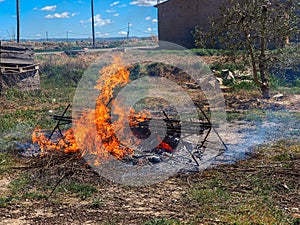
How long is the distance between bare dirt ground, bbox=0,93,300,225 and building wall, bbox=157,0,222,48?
904 inches

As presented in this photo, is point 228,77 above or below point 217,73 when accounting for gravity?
below

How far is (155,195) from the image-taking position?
5.78 metres

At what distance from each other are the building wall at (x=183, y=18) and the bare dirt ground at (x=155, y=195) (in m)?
23.0

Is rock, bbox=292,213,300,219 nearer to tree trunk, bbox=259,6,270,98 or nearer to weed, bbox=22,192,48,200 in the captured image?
weed, bbox=22,192,48,200

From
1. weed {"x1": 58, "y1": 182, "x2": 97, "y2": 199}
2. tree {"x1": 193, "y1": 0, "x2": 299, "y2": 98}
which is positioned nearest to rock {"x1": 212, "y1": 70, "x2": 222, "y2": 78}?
tree {"x1": 193, "y1": 0, "x2": 299, "y2": 98}

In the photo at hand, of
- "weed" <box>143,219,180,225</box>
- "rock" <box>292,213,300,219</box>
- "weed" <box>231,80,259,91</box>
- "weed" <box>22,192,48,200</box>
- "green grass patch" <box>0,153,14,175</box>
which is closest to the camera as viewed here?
"weed" <box>143,219,180,225</box>

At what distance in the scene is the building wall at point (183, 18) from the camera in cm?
2869

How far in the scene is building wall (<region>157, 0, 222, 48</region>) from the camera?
28.7 meters

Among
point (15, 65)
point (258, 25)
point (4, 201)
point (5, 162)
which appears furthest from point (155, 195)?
point (15, 65)

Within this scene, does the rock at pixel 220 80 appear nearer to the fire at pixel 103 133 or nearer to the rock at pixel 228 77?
the rock at pixel 228 77

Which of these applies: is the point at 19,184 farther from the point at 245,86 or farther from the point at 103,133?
the point at 245,86

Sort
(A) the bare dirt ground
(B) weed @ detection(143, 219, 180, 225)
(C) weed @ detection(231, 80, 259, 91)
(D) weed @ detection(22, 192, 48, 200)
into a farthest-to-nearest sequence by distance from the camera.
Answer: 1. (C) weed @ detection(231, 80, 259, 91)
2. (D) weed @ detection(22, 192, 48, 200)
3. (A) the bare dirt ground
4. (B) weed @ detection(143, 219, 180, 225)

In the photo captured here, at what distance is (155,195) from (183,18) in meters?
26.7

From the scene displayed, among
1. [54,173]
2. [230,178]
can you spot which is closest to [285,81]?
[230,178]
